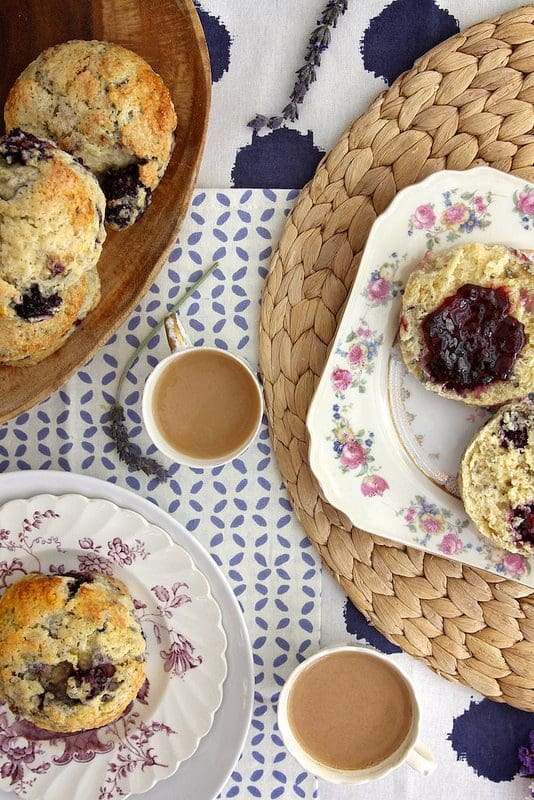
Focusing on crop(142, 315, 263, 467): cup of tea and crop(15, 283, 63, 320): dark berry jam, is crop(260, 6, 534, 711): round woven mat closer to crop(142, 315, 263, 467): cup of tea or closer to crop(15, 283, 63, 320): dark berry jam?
crop(142, 315, 263, 467): cup of tea

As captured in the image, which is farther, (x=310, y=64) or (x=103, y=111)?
(x=310, y=64)

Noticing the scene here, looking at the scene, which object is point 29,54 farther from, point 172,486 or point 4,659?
point 4,659

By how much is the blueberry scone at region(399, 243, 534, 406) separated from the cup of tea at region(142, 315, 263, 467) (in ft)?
1.40

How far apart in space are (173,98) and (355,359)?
0.73 metres

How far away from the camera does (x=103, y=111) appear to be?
4.87 feet

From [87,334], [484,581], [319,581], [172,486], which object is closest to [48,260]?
[87,334]

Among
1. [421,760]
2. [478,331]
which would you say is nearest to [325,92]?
[478,331]

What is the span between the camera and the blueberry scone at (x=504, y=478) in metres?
1.70

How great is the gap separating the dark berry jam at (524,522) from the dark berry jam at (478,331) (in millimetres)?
316

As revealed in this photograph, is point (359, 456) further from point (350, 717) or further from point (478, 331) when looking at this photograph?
point (350, 717)

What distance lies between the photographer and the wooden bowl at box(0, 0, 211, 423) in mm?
1599

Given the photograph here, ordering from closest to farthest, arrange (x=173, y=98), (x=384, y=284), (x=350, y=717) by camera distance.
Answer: (x=173, y=98), (x=384, y=284), (x=350, y=717)

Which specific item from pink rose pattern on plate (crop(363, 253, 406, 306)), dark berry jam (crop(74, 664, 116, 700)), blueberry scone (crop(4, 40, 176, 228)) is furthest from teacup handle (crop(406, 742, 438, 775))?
blueberry scone (crop(4, 40, 176, 228))

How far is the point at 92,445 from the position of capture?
1.93m
